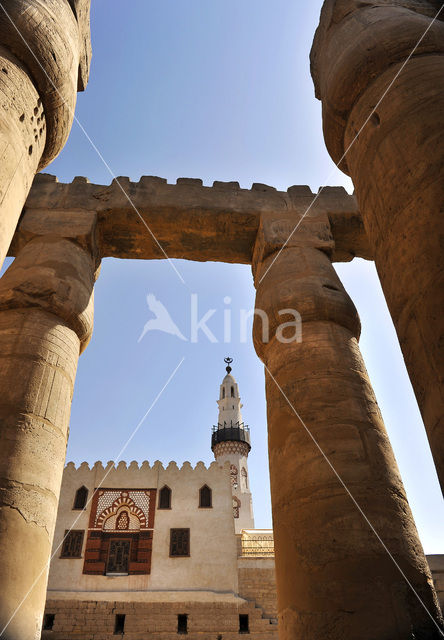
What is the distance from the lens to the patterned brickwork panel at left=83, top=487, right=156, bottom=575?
18.8 m

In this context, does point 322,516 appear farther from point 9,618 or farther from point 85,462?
point 85,462

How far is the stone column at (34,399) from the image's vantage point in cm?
342

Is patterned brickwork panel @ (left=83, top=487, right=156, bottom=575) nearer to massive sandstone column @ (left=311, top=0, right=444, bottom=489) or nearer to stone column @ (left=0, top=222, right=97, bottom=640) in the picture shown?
stone column @ (left=0, top=222, right=97, bottom=640)

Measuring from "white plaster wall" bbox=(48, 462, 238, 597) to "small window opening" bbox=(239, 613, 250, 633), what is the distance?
1.28 m

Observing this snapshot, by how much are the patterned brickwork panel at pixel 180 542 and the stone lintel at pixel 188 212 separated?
15.7 m

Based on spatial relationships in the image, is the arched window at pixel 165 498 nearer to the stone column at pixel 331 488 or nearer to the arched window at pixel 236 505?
the arched window at pixel 236 505

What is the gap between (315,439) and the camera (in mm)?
3986

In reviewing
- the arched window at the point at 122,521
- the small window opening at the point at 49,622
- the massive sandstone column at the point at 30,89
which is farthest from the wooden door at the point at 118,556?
the massive sandstone column at the point at 30,89

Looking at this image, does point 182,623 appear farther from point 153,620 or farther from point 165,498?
point 165,498

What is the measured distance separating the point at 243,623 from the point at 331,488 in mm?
15930

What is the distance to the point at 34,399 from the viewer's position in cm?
419

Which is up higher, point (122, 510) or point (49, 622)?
point (122, 510)

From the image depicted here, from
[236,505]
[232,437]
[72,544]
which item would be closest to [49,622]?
[72,544]

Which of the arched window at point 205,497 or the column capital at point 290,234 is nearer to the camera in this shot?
the column capital at point 290,234
